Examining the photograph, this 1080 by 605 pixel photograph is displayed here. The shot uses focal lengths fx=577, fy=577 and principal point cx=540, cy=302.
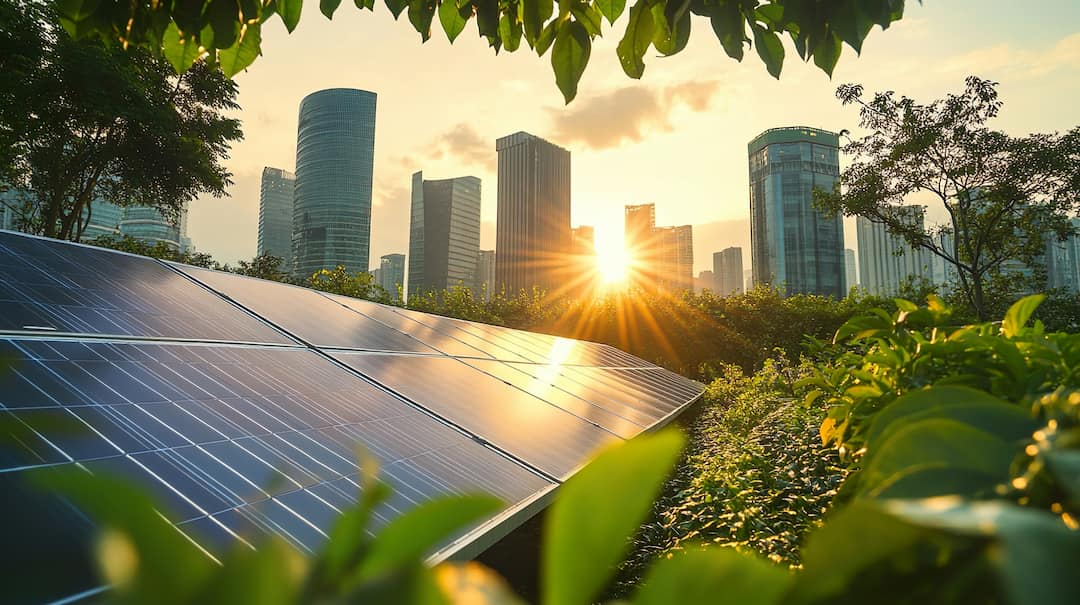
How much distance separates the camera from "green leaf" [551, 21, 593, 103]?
2266mm

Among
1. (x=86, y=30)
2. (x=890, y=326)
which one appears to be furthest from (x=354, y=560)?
(x=86, y=30)

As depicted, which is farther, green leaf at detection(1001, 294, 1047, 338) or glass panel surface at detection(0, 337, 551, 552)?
glass panel surface at detection(0, 337, 551, 552)

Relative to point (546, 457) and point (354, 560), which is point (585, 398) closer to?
point (546, 457)

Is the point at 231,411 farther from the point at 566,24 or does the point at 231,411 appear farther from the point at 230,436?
the point at 566,24

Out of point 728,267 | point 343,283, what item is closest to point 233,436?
point 343,283

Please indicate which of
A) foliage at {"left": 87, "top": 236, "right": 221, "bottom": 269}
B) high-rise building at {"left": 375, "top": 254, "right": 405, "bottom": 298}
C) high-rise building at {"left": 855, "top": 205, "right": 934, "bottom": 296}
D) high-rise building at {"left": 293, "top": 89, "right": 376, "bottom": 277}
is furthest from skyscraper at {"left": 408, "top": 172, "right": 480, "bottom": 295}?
foliage at {"left": 87, "top": 236, "right": 221, "bottom": 269}

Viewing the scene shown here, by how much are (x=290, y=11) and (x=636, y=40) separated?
158 cm

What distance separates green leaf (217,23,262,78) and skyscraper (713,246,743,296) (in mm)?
193112

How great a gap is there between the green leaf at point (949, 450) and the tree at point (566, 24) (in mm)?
1915

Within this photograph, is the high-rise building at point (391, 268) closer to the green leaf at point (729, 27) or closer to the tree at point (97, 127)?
the tree at point (97, 127)

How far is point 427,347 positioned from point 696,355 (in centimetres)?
1799

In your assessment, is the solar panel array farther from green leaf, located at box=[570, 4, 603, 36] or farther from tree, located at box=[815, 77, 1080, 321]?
tree, located at box=[815, 77, 1080, 321]

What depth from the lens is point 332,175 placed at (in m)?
114

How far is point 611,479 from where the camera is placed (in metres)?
0.41
